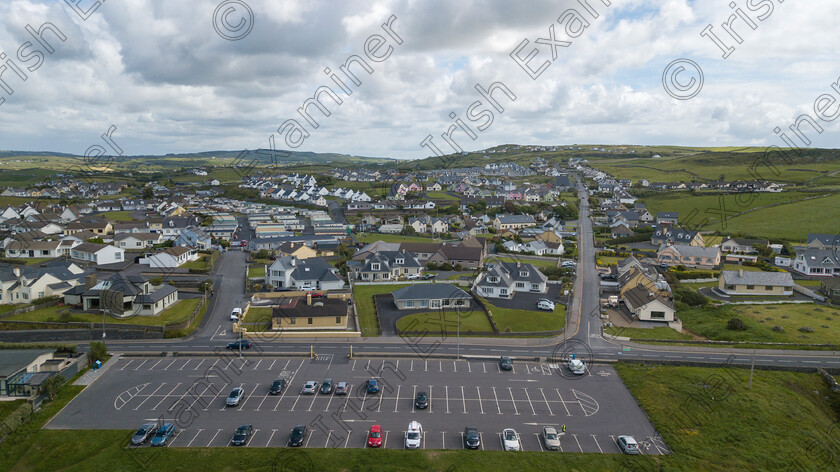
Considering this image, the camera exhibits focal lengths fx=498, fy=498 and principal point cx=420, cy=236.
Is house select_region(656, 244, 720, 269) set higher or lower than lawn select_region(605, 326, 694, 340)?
higher

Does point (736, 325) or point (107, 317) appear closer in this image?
point (736, 325)

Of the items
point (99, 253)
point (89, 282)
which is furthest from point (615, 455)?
point (99, 253)

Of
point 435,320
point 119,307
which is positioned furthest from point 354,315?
point 119,307

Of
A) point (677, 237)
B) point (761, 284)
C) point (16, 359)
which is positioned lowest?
point (761, 284)

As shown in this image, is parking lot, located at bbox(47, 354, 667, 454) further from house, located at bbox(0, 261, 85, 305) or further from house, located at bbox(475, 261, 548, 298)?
house, located at bbox(0, 261, 85, 305)

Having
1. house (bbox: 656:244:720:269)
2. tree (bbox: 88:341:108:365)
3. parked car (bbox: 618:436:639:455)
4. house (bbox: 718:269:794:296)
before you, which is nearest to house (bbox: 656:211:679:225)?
house (bbox: 656:244:720:269)

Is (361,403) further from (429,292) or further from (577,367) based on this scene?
(429,292)

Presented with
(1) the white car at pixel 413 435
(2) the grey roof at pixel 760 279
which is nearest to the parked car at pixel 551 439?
(1) the white car at pixel 413 435
